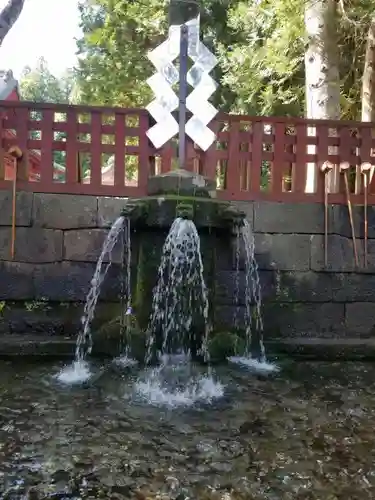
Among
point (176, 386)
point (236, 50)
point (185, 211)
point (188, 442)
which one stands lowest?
point (188, 442)

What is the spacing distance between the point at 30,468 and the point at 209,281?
214cm

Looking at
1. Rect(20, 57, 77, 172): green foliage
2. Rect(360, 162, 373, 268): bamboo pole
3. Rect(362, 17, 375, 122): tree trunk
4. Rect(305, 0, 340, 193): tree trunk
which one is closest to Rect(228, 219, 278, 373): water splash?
Rect(360, 162, 373, 268): bamboo pole

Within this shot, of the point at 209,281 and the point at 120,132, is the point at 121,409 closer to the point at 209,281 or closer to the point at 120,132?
the point at 209,281

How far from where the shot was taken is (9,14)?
8148 millimetres

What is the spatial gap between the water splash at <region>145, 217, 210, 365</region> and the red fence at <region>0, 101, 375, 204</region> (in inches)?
61.7

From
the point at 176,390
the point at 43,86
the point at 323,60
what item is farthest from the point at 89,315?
the point at 43,86

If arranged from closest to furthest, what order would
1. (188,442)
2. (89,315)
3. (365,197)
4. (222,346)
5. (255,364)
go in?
(188,442)
(222,346)
(255,364)
(89,315)
(365,197)

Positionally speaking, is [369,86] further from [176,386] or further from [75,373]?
[75,373]

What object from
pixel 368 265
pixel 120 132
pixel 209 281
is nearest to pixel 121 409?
pixel 209 281

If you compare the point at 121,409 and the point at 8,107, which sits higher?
the point at 8,107

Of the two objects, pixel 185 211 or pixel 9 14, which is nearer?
pixel 185 211

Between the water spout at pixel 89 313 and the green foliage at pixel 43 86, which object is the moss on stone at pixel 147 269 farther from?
the green foliage at pixel 43 86

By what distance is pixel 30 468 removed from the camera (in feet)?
8.43

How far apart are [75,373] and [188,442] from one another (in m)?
1.71
